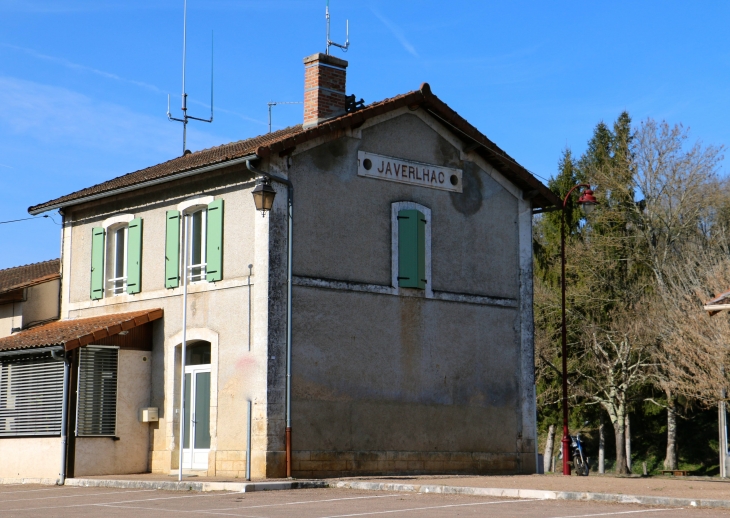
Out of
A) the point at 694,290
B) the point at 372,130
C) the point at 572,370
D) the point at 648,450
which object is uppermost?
the point at 372,130

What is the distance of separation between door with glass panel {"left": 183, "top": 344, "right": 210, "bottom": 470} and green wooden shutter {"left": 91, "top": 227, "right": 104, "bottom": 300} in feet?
10.4

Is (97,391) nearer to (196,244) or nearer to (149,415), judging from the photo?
(149,415)

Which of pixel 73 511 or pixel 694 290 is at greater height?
pixel 694 290

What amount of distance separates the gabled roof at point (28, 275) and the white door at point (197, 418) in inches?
206

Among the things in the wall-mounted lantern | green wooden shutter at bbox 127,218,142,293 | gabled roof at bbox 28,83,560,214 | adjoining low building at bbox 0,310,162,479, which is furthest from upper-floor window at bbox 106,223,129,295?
the wall-mounted lantern

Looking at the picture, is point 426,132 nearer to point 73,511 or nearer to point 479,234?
point 479,234

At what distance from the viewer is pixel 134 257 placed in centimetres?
2000

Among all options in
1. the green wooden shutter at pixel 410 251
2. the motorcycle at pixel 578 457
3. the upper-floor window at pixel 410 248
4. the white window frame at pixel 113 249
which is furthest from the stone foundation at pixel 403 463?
the white window frame at pixel 113 249

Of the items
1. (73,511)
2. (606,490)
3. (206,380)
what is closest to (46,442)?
(206,380)

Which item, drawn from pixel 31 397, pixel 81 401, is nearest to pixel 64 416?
pixel 81 401

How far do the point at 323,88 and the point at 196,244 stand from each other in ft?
12.6

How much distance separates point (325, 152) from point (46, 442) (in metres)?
7.36

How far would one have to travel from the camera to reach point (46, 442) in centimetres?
1850

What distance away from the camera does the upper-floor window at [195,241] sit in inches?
714
